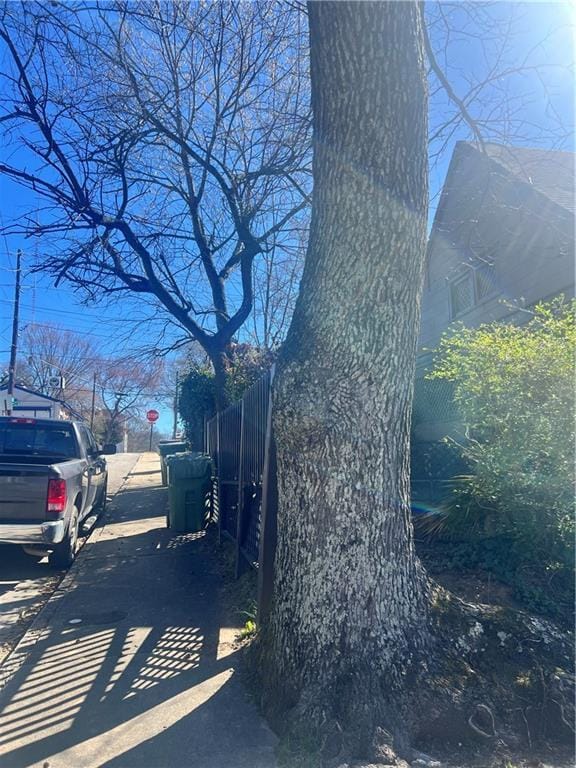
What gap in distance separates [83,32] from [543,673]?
796 cm

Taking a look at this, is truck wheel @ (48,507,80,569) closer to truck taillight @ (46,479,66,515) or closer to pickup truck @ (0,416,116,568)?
pickup truck @ (0,416,116,568)

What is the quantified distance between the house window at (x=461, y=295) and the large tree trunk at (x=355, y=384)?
32.4 ft

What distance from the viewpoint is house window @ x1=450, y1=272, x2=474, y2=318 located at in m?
13.0

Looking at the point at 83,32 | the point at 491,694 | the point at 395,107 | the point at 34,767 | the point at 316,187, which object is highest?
the point at 83,32

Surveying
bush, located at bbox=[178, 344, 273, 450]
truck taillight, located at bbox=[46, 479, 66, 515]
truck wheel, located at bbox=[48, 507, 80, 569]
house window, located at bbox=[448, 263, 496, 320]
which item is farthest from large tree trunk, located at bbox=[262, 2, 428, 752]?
house window, located at bbox=[448, 263, 496, 320]

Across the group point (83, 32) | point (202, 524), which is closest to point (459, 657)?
point (202, 524)

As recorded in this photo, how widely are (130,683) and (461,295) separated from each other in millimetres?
11718

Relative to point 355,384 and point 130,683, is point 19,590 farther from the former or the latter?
point 355,384

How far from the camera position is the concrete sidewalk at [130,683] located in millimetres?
3113

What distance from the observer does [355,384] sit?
10.8 feet

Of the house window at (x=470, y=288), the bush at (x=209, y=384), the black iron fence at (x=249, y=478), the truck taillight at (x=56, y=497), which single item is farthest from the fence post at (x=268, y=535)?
the house window at (x=470, y=288)

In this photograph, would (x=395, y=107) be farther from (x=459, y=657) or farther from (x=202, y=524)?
(x=202, y=524)

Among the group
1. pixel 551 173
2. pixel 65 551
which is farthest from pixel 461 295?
pixel 65 551

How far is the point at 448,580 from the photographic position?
4.89 meters
